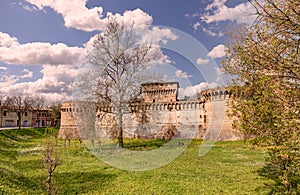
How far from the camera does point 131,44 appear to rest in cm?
2709

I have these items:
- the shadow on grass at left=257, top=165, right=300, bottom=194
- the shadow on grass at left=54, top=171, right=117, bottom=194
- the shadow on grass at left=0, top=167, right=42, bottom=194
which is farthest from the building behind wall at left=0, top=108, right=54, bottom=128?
the shadow on grass at left=257, top=165, right=300, bottom=194

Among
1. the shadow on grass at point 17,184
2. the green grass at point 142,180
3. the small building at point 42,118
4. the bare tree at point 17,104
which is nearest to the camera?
the shadow on grass at point 17,184

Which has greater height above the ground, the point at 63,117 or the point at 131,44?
the point at 131,44

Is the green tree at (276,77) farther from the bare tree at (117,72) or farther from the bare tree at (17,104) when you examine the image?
the bare tree at (17,104)

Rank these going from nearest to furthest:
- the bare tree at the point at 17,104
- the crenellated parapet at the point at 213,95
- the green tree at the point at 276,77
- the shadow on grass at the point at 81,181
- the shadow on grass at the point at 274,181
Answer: the green tree at the point at 276,77, the shadow on grass at the point at 274,181, the shadow on grass at the point at 81,181, the crenellated parapet at the point at 213,95, the bare tree at the point at 17,104

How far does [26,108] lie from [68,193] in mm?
70194

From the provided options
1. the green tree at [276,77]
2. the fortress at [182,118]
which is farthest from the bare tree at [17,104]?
the green tree at [276,77]

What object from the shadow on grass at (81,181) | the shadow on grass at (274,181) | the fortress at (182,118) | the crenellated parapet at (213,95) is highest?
the crenellated parapet at (213,95)

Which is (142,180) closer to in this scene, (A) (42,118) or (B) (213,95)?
(B) (213,95)

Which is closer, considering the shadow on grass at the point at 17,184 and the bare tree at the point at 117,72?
the shadow on grass at the point at 17,184

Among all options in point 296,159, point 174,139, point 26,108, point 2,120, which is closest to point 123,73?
point 174,139

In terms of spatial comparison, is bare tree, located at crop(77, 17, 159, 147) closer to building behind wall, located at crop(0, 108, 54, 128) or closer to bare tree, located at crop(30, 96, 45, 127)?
building behind wall, located at crop(0, 108, 54, 128)

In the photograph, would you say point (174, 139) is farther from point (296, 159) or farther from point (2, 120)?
point (2, 120)

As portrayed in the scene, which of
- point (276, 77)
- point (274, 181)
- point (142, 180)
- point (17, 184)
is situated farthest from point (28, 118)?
point (276, 77)
